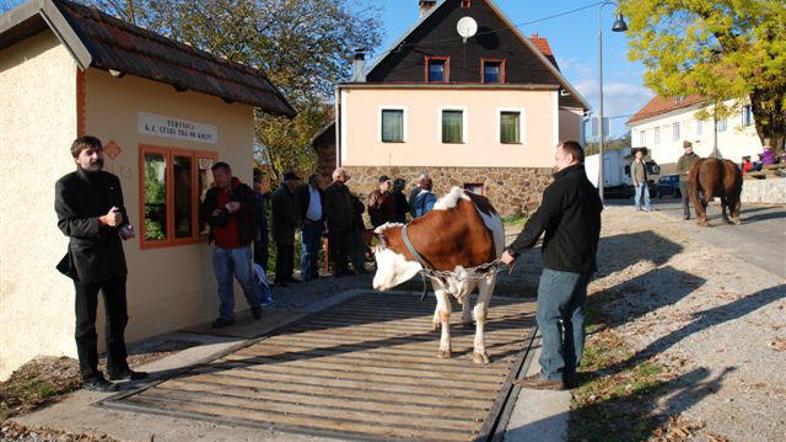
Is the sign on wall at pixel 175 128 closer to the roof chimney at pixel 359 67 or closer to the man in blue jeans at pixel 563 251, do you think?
the man in blue jeans at pixel 563 251

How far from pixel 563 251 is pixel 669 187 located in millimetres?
34958

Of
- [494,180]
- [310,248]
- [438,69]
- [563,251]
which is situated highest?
[438,69]

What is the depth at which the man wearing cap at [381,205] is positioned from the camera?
475 inches

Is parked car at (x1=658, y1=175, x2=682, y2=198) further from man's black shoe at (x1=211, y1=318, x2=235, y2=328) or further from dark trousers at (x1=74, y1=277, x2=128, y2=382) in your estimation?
dark trousers at (x1=74, y1=277, x2=128, y2=382)

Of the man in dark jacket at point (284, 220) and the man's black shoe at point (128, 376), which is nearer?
the man's black shoe at point (128, 376)

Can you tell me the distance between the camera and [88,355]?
5.48 meters

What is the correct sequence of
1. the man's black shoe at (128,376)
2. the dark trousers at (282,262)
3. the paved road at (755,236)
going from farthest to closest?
the dark trousers at (282,262) < the paved road at (755,236) < the man's black shoe at (128,376)

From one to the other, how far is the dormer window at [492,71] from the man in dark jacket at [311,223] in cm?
2007

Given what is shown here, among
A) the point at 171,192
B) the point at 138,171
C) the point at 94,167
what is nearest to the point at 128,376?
the point at 94,167

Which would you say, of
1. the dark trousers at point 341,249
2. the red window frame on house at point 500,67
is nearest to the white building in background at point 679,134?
the red window frame on house at point 500,67

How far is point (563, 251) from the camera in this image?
535cm

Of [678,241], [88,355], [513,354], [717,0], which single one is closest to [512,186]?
[717,0]

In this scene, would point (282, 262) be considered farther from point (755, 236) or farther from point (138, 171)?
point (755, 236)

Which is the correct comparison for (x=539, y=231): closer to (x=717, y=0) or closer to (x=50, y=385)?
(x=50, y=385)
